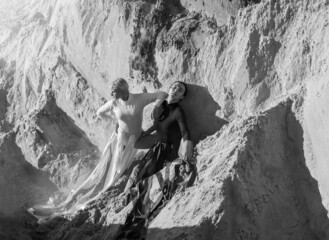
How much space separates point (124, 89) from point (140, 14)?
3.46 feet

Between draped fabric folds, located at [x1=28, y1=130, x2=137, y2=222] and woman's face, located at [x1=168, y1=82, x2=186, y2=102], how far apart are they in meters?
0.63

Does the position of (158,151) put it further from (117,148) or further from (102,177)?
(102,177)

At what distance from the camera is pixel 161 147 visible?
616 cm

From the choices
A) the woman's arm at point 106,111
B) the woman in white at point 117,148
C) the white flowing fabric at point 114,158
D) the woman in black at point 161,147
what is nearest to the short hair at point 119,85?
the woman in white at point 117,148

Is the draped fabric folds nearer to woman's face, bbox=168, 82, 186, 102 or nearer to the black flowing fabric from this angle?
the black flowing fabric

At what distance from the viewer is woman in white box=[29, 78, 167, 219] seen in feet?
20.7

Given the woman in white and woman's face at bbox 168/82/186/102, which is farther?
the woman in white

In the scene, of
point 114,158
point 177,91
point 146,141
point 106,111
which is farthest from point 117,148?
point 177,91

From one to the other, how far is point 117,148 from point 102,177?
1.16ft

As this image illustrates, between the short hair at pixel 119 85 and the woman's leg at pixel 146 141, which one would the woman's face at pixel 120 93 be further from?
the woman's leg at pixel 146 141

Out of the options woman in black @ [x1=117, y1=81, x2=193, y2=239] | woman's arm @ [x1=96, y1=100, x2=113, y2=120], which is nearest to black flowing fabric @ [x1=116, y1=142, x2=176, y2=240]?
woman in black @ [x1=117, y1=81, x2=193, y2=239]

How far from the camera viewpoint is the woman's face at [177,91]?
6.06 metres

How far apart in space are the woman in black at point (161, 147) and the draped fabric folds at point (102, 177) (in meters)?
0.19

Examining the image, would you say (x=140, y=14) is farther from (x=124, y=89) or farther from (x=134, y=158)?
(x=134, y=158)
